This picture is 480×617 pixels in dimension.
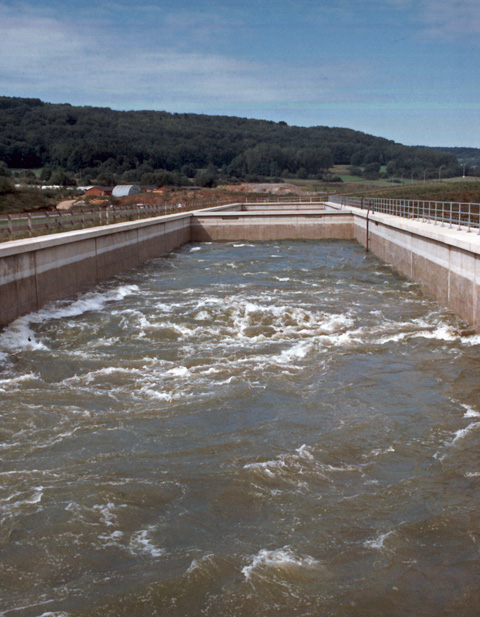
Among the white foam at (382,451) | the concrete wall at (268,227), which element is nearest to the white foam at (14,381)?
the white foam at (382,451)

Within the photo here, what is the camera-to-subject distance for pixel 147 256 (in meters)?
37.6

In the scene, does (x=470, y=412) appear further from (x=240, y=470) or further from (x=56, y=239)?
(x=56, y=239)

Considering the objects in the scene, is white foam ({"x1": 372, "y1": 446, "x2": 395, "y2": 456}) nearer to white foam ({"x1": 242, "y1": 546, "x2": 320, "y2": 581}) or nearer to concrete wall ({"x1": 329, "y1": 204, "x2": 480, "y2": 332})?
white foam ({"x1": 242, "y1": 546, "x2": 320, "y2": 581})

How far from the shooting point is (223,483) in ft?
28.9

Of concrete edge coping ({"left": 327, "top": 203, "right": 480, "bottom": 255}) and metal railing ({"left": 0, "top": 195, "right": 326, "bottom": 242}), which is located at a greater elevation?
metal railing ({"left": 0, "top": 195, "right": 326, "bottom": 242})

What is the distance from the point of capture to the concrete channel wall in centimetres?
1841

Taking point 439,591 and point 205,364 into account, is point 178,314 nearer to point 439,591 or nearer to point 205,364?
point 205,364

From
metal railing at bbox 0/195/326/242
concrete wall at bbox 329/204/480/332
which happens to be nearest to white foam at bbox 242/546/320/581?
concrete wall at bbox 329/204/480/332

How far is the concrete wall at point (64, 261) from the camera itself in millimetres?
18359

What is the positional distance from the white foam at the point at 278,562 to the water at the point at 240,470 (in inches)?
1.1

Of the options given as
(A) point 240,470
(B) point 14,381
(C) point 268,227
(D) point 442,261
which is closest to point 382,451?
(A) point 240,470

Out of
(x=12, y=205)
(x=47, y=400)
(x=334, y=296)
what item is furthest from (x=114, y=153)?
(x=47, y=400)

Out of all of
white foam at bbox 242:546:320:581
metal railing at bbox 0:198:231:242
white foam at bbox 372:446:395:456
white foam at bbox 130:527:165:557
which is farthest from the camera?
metal railing at bbox 0:198:231:242

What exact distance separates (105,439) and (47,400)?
2.31 m
